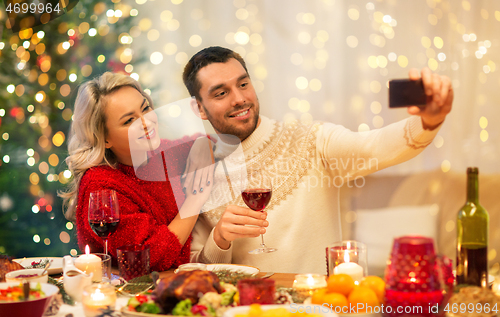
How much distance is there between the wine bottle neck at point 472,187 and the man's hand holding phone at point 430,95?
22 cm

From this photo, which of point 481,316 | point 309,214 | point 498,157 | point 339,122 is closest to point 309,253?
point 309,214

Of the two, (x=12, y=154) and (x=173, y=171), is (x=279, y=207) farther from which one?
(x=12, y=154)

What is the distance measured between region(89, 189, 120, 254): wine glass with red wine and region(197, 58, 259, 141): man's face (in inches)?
22.3

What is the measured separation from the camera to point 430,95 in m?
1.03

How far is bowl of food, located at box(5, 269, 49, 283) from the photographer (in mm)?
954

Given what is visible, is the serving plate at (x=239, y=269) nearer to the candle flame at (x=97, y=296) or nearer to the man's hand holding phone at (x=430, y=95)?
the candle flame at (x=97, y=296)

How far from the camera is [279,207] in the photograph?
159 centimetres

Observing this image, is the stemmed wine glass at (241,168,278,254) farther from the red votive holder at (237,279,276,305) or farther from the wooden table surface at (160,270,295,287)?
the red votive holder at (237,279,276,305)

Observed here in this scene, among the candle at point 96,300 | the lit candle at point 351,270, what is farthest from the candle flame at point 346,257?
the candle at point 96,300

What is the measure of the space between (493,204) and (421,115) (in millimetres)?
551

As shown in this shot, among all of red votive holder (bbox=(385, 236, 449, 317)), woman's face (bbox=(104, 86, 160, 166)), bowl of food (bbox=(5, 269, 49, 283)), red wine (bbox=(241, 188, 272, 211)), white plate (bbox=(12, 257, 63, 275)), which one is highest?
woman's face (bbox=(104, 86, 160, 166))

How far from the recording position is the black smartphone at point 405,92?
94 centimetres

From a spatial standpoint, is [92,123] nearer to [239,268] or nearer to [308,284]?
[239,268]

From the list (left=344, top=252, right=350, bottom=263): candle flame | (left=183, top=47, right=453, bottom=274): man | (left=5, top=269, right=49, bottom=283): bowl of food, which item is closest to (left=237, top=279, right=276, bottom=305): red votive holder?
(left=344, top=252, right=350, bottom=263): candle flame
